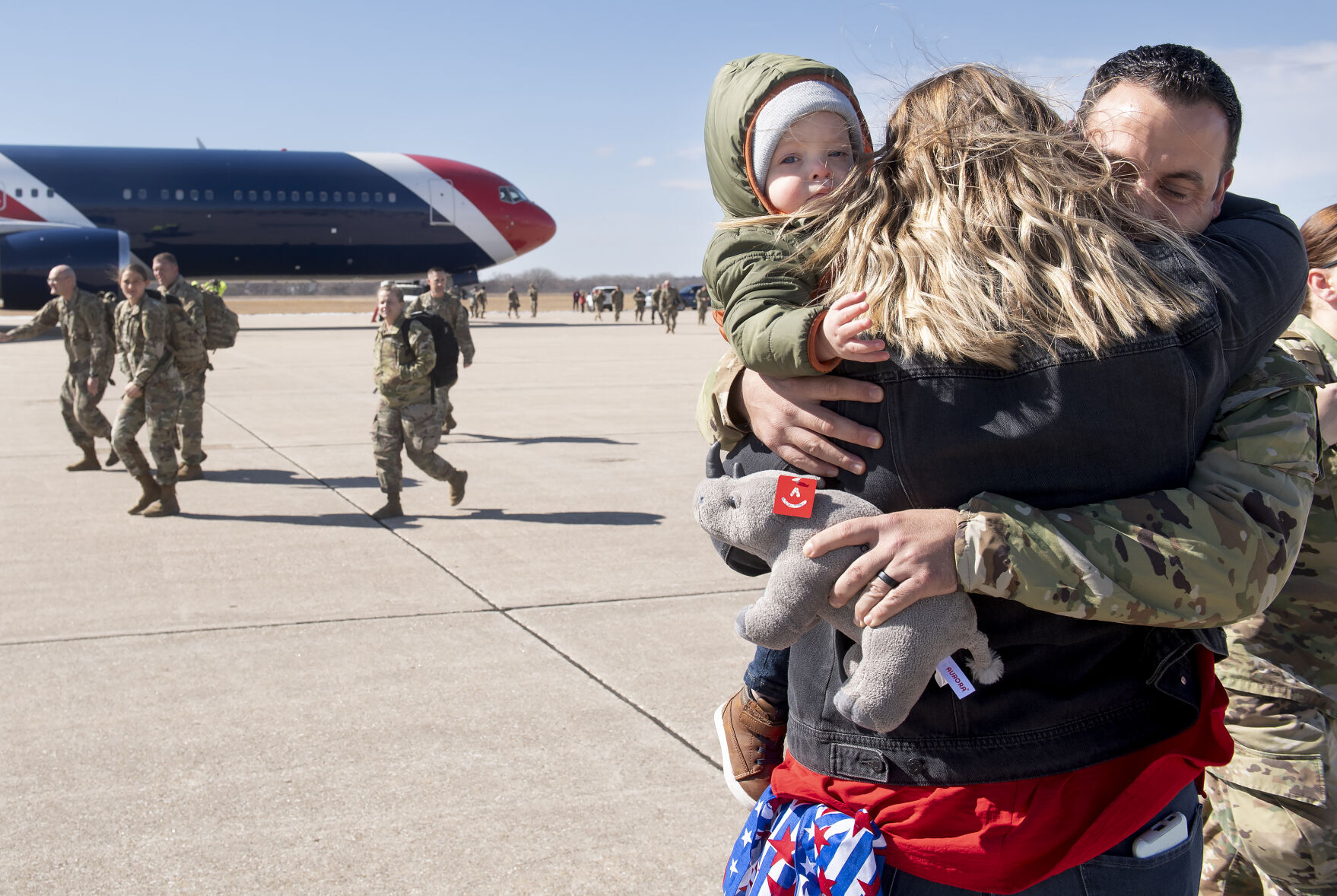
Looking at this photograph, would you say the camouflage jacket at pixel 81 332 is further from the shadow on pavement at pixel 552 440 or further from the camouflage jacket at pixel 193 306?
the shadow on pavement at pixel 552 440

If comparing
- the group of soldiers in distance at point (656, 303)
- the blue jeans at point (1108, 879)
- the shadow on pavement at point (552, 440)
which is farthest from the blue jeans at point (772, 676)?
the group of soldiers in distance at point (656, 303)

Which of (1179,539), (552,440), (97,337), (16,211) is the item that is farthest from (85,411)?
(16,211)

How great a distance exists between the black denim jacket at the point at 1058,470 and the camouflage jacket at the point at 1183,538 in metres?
0.04

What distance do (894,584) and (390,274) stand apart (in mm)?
35886

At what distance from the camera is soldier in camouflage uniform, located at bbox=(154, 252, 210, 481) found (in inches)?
391

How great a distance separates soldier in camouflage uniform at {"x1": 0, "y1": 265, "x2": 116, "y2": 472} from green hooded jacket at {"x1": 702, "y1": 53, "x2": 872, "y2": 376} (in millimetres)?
9646

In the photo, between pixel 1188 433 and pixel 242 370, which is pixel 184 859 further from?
pixel 242 370

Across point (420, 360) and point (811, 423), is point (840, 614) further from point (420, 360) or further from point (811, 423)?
point (420, 360)

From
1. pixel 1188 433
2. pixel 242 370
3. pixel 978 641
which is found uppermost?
pixel 1188 433

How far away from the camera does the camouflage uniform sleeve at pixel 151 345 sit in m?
8.93

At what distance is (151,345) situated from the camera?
29.5 ft

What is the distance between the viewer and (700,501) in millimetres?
1780

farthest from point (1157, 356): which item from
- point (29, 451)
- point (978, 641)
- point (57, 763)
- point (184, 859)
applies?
point (29, 451)

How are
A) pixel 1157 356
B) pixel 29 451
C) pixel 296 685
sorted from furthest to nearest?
1. pixel 29 451
2. pixel 296 685
3. pixel 1157 356
